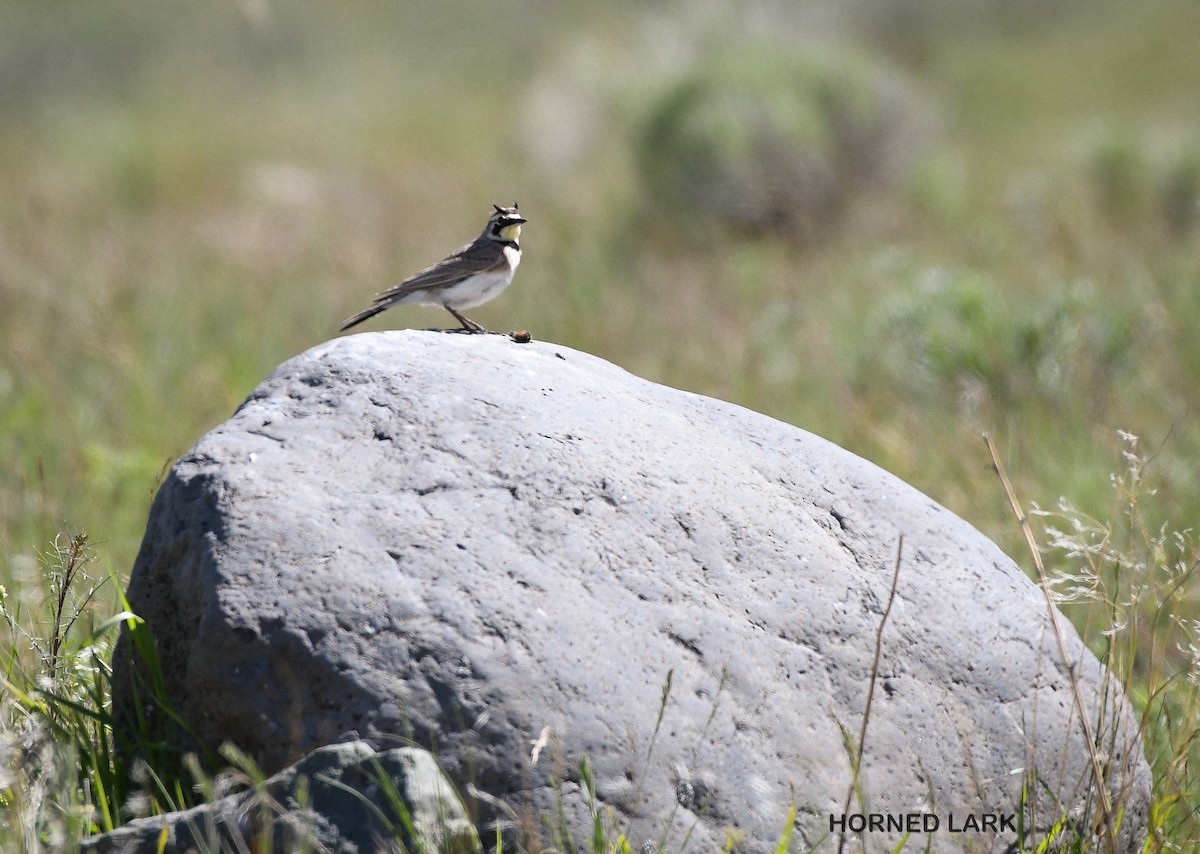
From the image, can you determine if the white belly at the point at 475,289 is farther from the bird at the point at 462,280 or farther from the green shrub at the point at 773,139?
the green shrub at the point at 773,139

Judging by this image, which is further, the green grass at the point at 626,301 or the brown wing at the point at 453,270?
the green grass at the point at 626,301

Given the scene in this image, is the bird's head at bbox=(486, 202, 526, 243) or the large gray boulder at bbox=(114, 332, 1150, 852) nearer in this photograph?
the large gray boulder at bbox=(114, 332, 1150, 852)

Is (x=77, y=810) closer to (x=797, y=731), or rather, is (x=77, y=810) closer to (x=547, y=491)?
(x=547, y=491)

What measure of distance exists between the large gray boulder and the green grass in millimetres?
351

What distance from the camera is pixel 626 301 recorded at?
30.2 ft

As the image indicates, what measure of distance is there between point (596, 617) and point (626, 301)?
264 inches

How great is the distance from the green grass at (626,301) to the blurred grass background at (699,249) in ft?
0.12

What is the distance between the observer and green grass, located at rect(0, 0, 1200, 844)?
469cm

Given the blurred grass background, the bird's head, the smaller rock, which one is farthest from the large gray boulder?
the bird's head

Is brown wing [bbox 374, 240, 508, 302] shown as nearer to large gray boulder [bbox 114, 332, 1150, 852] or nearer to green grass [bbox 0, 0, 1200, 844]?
large gray boulder [bbox 114, 332, 1150, 852]

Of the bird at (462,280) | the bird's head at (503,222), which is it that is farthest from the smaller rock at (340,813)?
the bird's head at (503,222)

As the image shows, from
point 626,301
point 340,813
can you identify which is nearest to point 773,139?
point 626,301

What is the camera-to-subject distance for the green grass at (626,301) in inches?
185

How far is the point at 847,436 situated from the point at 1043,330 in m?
1.69
